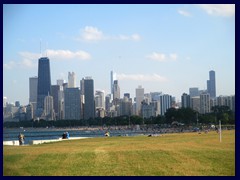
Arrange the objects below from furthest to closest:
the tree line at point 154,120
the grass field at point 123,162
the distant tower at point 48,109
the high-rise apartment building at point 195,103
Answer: the distant tower at point 48,109 → the high-rise apartment building at point 195,103 → the tree line at point 154,120 → the grass field at point 123,162

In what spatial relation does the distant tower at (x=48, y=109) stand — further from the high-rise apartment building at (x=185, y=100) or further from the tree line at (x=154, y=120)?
the high-rise apartment building at (x=185, y=100)

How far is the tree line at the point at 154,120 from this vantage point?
108 metres

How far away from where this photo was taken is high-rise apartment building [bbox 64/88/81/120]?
13038 cm

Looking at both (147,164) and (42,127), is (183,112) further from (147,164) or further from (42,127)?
(147,164)

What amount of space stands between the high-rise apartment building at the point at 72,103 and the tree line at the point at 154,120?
3521mm

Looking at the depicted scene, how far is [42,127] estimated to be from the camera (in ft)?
486

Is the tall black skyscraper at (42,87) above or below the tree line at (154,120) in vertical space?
above

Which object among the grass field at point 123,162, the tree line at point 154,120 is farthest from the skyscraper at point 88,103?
the grass field at point 123,162

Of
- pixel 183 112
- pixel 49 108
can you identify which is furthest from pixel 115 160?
pixel 49 108

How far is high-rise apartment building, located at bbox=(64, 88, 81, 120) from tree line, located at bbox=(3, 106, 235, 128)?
352 cm

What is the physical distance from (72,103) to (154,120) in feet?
84.2

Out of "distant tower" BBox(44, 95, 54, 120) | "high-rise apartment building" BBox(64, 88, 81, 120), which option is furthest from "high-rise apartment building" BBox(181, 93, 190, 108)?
"distant tower" BBox(44, 95, 54, 120)

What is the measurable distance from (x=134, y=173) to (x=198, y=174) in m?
1.86

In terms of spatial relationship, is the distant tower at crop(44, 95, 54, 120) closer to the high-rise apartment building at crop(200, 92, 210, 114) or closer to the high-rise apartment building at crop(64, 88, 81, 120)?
the high-rise apartment building at crop(64, 88, 81, 120)
